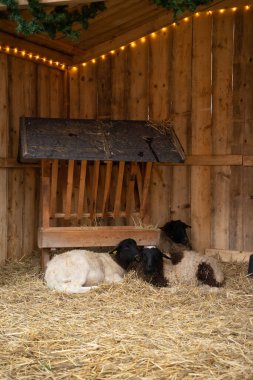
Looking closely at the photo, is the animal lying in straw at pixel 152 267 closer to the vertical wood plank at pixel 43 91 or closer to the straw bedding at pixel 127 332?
the straw bedding at pixel 127 332

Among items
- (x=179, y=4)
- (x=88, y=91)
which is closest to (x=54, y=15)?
(x=179, y=4)

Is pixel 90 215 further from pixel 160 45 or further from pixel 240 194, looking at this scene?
pixel 160 45

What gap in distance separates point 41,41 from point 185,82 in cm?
285

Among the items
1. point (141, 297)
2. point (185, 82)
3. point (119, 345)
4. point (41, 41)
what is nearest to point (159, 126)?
point (185, 82)

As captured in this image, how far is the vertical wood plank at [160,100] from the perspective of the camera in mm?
9086

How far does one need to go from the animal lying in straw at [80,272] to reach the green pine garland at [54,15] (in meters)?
3.01

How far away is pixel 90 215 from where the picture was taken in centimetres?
764

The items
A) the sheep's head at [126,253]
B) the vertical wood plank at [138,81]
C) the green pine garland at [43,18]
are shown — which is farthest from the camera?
the vertical wood plank at [138,81]

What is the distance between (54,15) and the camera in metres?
5.73

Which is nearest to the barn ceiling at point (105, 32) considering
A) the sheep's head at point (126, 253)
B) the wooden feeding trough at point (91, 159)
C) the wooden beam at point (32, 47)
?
the wooden beam at point (32, 47)

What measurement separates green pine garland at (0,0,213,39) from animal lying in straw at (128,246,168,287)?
3080mm

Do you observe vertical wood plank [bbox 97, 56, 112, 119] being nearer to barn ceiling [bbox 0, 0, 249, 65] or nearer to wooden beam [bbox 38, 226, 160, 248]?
barn ceiling [bbox 0, 0, 249, 65]

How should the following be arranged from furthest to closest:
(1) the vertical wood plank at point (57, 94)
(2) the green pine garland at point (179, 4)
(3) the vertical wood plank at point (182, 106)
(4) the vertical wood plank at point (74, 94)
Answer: (4) the vertical wood plank at point (74, 94) < (1) the vertical wood plank at point (57, 94) < (3) the vertical wood plank at point (182, 106) < (2) the green pine garland at point (179, 4)

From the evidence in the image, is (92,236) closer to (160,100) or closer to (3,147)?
(3,147)
